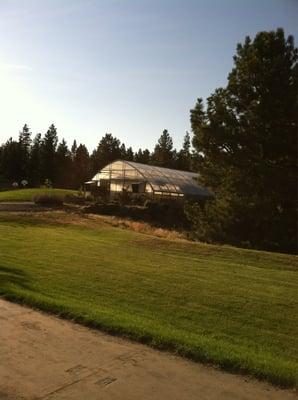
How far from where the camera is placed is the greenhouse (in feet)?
159

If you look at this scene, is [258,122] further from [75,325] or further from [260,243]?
[75,325]

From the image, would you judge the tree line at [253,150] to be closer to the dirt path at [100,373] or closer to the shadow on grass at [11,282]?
the shadow on grass at [11,282]

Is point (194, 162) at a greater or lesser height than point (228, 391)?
greater

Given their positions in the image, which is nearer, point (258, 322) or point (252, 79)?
point (258, 322)

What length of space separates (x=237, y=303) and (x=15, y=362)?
482 centimetres

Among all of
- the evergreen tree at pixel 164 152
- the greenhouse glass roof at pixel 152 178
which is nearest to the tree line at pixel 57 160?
the evergreen tree at pixel 164 152

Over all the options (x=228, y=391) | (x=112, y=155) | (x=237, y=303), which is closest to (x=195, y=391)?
(x=228, y=391)

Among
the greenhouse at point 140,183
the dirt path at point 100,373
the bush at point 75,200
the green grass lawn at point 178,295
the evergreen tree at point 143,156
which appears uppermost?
the evergreen tree at point 143,156

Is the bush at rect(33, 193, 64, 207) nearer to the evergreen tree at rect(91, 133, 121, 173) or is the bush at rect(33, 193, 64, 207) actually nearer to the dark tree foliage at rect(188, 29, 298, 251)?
the dark tree foliage at rect(188, 29, 298, 251)

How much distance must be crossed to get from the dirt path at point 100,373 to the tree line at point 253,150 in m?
19.6

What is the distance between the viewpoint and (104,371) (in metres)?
5.76

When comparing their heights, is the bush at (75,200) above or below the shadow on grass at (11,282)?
above

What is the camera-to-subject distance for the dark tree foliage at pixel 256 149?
2573 cm

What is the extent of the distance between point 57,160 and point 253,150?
2786 inches
